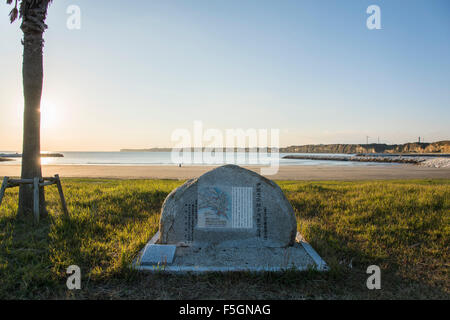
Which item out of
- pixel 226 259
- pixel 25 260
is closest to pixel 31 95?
pixel 25 260

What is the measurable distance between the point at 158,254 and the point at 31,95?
15.7 ft

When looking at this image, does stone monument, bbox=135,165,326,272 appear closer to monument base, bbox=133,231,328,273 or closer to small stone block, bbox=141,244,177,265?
monument base, bbox=133,231,328,273

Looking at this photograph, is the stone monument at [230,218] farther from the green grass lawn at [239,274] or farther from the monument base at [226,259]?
the green grass lawn at [239,274]

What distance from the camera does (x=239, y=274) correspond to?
11.3 feet

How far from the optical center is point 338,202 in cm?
753

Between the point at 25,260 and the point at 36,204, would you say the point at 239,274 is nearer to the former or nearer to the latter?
the point at 25,260

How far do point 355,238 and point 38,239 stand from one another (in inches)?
227

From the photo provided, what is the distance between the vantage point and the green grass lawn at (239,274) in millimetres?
3127

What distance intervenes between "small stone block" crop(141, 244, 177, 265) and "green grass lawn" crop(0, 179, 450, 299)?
0.22 m

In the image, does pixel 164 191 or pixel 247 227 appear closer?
pixel 247 227

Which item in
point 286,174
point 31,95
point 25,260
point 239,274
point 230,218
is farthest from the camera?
point 286,174

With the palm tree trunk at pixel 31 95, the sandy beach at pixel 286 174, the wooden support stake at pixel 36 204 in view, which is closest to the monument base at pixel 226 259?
the wooden support stake at pixel 36 204
